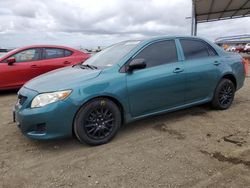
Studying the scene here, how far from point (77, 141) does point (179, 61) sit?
2185mm

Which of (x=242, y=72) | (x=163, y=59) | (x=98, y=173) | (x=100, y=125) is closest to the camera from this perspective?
(x=98, y=173)

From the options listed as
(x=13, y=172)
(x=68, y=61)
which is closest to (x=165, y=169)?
(x=13, y=172)

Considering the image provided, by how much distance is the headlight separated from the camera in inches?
141

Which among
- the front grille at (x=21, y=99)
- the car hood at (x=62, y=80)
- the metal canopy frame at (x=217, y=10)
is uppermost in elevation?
the metal canopy frame at (x=217, y=10)

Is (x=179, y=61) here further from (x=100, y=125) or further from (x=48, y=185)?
(x=48, y=185)

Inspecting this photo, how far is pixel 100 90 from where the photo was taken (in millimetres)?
3807

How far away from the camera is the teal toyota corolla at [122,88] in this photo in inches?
143

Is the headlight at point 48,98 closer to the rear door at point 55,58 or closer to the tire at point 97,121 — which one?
the tire at point 97,121

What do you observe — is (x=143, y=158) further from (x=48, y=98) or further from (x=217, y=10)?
(x=217, y=10)

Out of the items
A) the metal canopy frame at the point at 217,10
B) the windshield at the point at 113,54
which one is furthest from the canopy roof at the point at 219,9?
the windshield at the point at 113,54

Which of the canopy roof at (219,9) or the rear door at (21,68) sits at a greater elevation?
the canopy roof at (219,9)

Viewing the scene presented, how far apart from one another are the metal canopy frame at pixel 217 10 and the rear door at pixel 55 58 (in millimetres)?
11715

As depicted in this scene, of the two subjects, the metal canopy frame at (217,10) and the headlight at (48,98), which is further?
the metal canopy frame at (217,10)

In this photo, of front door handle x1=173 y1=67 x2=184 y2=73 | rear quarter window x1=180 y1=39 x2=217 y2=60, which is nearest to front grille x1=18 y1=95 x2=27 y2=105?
front door handle x1=173 y1=67 x2=184 y2=73
